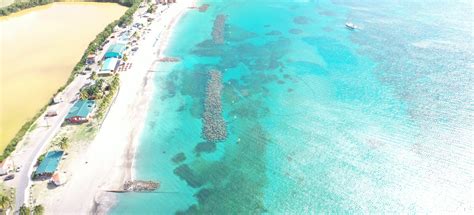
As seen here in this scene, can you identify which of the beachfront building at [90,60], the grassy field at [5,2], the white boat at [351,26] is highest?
the grassy field at [5,2]

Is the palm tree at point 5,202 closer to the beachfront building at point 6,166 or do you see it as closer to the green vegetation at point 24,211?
the green vegetation at point 24,211

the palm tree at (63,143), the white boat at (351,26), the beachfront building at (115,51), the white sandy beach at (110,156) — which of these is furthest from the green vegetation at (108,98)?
the white boat at (351,26)

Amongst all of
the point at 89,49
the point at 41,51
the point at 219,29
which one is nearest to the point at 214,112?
the point at 89,49

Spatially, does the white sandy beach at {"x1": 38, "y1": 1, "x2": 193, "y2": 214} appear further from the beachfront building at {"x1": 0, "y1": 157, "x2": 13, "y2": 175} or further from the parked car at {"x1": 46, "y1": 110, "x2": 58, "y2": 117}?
the parked car at {"x1": 46, "y1": 110, "x2": 58, "y2": 117}

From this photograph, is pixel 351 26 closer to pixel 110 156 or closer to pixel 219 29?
pixel 219 29

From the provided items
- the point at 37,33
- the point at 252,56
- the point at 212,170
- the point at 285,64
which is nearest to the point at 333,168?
the point at 212,170

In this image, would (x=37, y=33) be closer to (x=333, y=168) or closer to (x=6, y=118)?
(x=6, y=118)
